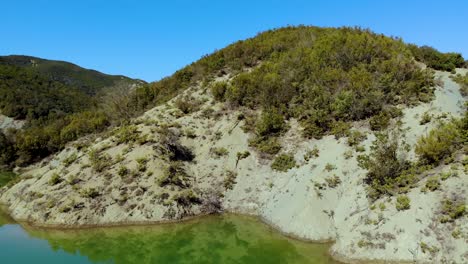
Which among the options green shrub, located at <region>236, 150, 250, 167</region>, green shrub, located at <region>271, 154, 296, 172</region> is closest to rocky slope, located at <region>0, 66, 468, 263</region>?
green shrub, located at <region>236, 150, 250, 167</region>

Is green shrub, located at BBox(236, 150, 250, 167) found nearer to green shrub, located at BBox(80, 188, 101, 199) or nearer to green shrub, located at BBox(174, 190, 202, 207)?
green shrub, located at BBox(174, 190, 202, 207)

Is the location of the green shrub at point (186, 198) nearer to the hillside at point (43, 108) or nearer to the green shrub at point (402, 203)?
the green shrub at point (402, 203)

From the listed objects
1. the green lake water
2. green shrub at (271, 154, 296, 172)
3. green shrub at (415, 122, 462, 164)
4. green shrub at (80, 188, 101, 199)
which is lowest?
the green lake water

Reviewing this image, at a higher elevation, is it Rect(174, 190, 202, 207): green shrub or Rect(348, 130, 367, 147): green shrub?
Rect(348, 130, 367, 147): green shrub

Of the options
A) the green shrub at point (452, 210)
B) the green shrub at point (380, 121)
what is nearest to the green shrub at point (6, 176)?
the green shrub at point (380, 121)

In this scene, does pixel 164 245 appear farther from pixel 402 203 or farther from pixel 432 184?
pixel 432 184

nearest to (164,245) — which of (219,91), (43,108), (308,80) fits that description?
(219,91)
